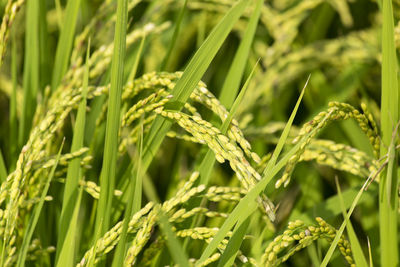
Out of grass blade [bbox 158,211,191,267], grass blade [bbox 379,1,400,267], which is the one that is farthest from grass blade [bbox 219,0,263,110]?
grass blade [bbox 158,211,191,267]

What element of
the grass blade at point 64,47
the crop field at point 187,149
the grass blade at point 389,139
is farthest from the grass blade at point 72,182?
the grass blade at point 389,139

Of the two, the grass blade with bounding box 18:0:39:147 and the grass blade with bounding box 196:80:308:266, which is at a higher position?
the grass blade with bounding box 18:0:39:147

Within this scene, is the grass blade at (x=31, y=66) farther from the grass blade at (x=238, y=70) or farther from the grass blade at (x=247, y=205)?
the grass blade at (x=247, y=205)

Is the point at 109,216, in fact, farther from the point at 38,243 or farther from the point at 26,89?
the point at 26,89

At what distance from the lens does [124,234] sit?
3.07 ft

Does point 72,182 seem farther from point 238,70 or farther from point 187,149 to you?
point 187,149

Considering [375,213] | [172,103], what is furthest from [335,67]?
[172,103]

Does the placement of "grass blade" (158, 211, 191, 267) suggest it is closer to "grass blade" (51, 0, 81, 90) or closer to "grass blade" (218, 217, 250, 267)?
"grass blade" (218, 217, 250, 267)

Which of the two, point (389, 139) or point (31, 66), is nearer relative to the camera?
point (389, 139)

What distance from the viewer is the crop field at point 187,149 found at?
101cm

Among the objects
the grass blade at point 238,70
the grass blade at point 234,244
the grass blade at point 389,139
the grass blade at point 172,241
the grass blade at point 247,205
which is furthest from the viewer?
the grass blade at point 238,70

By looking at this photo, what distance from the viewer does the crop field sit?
1.01m

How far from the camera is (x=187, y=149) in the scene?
2.17 metres

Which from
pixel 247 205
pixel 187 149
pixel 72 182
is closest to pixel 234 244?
pixel 247 205
